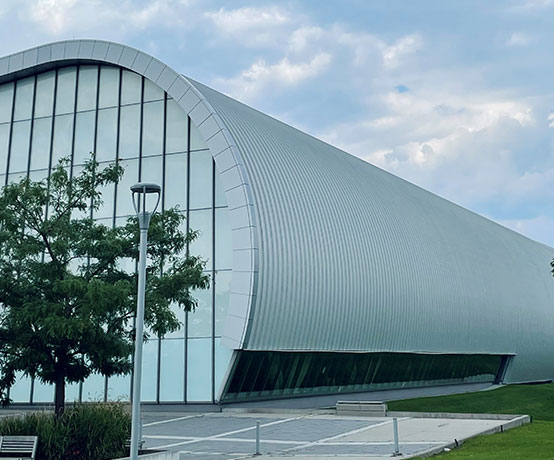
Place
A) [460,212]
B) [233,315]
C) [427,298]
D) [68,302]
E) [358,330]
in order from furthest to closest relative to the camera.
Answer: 1. [460,212]
2. [427,298]
3. [358,330]
4. [233,315]
5. [68,302]

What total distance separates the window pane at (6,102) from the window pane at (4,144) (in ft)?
1.33

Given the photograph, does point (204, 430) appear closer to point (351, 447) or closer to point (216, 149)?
point (351, 447)

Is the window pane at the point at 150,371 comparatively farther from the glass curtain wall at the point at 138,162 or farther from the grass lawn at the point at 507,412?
the grass lawn at the point at 507,412

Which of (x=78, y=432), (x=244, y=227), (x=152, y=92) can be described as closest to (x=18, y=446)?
(x=78, y=432)

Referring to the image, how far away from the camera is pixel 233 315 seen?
29.2 m

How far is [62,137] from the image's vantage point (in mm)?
35750

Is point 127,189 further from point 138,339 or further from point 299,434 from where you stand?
point 138,339

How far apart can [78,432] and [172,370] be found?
13483 mm

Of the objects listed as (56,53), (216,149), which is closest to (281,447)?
(216,149)

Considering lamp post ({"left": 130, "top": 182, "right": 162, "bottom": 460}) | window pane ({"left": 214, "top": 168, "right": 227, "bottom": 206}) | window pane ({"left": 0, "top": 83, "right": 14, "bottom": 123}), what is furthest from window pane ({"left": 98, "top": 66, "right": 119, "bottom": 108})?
lamp post ({"left": 130, "top": 182, "right": 162, "bottom": 460})

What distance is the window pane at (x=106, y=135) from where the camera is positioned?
34562 millimetres

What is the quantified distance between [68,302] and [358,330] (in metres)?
18.8

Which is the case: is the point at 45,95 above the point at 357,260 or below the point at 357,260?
above

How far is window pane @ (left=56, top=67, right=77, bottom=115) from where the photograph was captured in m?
36.0
